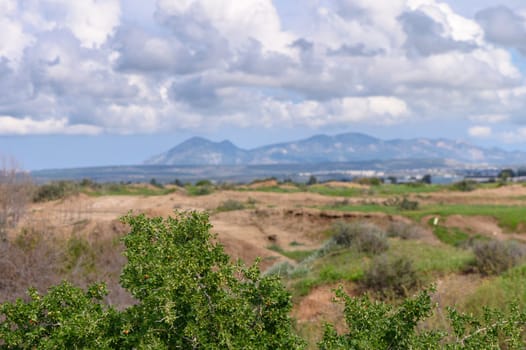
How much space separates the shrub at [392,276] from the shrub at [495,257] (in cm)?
221

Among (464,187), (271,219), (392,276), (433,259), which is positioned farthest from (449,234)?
(464,187)

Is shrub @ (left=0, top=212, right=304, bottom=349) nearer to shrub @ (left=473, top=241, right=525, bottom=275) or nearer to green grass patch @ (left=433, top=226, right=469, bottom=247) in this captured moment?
shrub @ (left=473, top=241, right=525, bottom=275)

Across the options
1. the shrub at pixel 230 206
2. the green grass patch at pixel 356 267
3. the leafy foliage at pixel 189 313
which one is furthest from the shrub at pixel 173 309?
the shrub at pixel 230 206

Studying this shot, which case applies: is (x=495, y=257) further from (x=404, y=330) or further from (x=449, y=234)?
(x=449, y=234)

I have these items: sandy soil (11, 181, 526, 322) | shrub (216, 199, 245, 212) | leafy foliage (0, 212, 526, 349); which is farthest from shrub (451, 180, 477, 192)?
leafy foliage (0, 212, 526, 349)

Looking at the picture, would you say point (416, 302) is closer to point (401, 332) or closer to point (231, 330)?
point (401, 332)

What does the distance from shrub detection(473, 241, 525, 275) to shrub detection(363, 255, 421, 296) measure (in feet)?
7.26

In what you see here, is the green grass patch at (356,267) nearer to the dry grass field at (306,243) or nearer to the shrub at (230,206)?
the dry grass field at (306,243)

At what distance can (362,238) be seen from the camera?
70.6 feet

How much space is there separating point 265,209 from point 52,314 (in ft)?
142

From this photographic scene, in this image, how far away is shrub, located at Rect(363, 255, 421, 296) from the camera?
15500 millimetres

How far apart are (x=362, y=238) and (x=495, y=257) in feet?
18.9

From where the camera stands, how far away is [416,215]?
128ft

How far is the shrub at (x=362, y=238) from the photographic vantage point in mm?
21094
